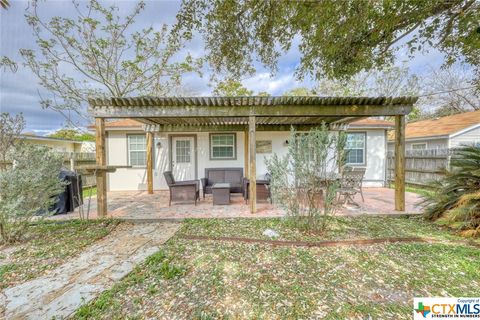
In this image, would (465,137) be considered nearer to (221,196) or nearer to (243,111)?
(243,111)

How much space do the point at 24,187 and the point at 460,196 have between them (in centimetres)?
833

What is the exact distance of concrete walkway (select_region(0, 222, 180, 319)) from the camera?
7.43ft

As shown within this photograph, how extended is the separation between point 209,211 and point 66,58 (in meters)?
11.3

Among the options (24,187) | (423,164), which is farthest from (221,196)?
(423,164)

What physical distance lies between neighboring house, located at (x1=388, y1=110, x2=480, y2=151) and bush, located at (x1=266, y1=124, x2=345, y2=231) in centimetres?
1021

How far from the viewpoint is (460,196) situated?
440 cm

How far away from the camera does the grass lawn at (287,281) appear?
219cm

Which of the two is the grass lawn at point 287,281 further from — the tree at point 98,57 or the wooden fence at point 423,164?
the tree at point 98,57

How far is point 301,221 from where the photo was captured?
420cm

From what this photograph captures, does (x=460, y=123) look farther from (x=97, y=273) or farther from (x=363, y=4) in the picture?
(x=97, y=273)


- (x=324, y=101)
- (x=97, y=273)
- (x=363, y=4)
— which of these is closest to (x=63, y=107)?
(x=97, y=273)

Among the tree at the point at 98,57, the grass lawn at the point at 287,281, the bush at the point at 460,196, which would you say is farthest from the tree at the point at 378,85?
the grass lawn at the point at 287,281

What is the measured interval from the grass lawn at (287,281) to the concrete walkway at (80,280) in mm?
217

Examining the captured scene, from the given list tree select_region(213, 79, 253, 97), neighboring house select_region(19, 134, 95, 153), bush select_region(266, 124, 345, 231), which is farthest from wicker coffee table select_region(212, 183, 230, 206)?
neighboring house select_region(19, 134, 95, 153)
